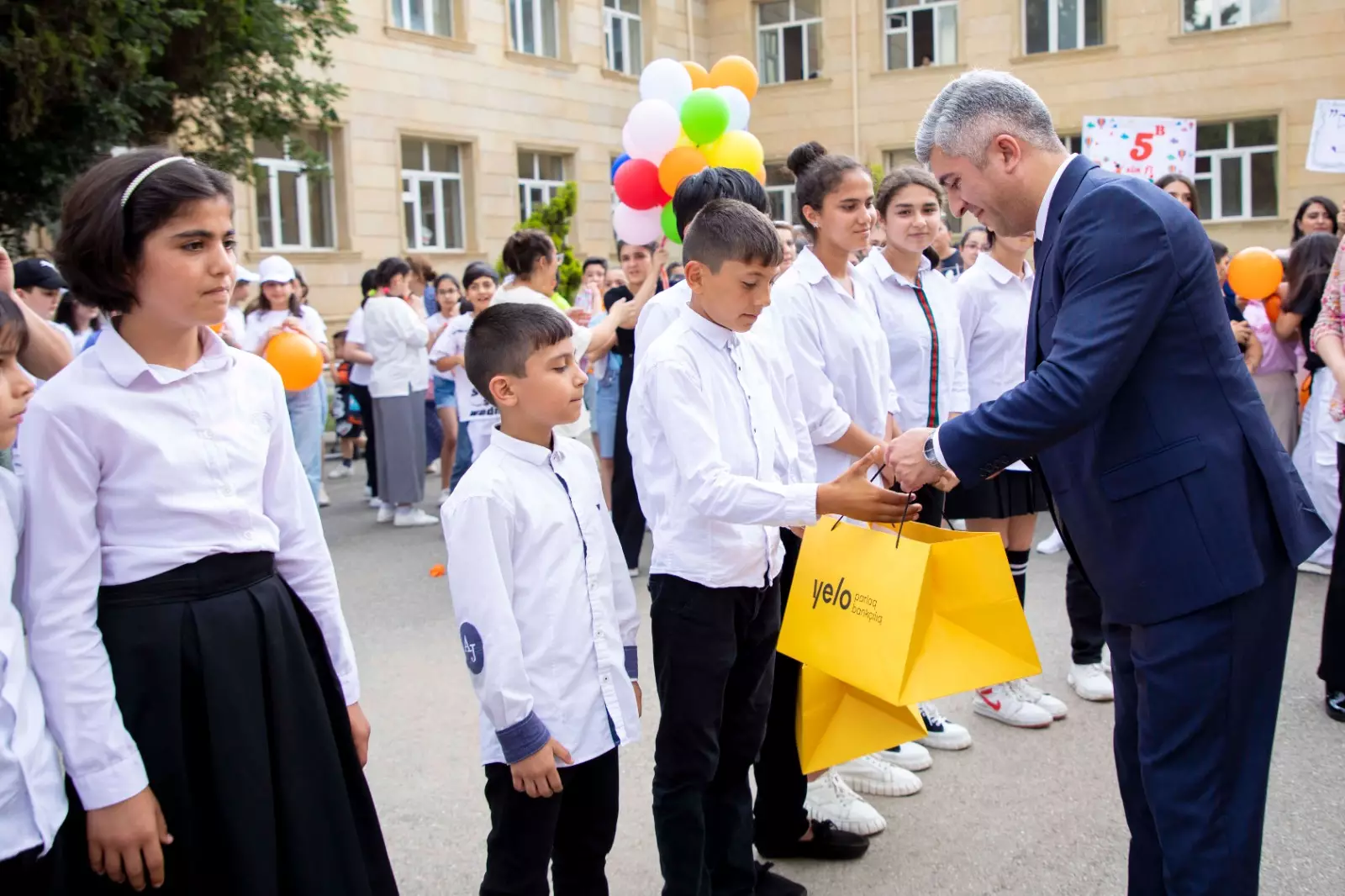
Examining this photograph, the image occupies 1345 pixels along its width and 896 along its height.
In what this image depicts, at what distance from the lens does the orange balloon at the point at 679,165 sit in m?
5.70

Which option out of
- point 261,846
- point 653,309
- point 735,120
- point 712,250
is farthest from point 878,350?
point 735,120

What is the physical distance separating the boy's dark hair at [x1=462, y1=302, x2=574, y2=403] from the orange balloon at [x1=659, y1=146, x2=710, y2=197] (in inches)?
119

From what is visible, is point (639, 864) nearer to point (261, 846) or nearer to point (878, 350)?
point (261, 846)

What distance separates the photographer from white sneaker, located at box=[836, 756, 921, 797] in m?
3.94

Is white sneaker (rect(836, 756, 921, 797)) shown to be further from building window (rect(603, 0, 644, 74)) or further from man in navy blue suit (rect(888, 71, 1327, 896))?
building window (rect(603, 0, 644, 74))

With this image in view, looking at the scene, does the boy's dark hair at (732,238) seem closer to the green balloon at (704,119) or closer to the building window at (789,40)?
the green balloon at (704,119)

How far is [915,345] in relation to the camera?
171 inches

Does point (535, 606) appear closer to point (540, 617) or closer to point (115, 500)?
point (540, 617)

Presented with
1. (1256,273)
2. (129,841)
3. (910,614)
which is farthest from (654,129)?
(129,841)

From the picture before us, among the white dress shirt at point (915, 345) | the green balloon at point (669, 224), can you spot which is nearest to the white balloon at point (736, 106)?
the green balloon at point (669, 224)

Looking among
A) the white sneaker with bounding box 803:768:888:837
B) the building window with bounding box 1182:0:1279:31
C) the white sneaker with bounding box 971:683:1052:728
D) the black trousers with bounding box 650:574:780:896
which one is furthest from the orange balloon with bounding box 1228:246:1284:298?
the building window with bounding box 1182:0:1279:31

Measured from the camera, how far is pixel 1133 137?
440 inches

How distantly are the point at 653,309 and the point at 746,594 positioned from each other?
1.33m

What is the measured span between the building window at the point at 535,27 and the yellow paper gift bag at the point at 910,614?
66.1 feet
